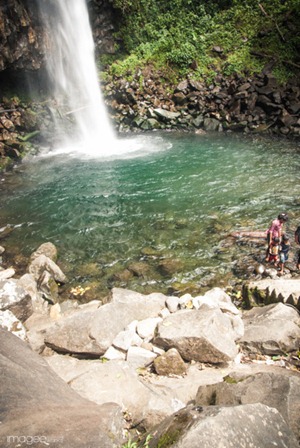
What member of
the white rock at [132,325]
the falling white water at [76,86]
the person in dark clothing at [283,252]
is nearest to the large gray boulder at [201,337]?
the white rock at [132,325]

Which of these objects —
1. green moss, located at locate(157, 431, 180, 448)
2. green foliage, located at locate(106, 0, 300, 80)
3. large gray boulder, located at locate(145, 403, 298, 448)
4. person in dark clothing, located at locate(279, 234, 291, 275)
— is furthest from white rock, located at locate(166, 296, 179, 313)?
green foliage, located at locate(106, 0, 300, 80)

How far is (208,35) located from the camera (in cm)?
2756

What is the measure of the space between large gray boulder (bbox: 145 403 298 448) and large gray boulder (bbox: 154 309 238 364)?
2.28 meters

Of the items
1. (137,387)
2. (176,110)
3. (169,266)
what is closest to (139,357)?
(137,387)

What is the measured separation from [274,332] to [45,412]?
13.5 ft

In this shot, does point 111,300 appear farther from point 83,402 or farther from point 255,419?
point 255,419

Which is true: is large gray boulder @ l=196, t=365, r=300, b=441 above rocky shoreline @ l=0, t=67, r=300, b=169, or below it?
below

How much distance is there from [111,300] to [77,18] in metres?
29.9

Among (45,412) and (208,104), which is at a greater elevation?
(208,104)

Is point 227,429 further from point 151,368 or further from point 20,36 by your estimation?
point 20,36

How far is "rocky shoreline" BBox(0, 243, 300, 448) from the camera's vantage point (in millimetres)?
2676

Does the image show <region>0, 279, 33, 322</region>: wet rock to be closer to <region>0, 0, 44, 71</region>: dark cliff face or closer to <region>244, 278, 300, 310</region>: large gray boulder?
<region>244, 278, 300, 310</region>: large gray boulder

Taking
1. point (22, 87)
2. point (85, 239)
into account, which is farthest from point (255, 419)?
point (22, 87)

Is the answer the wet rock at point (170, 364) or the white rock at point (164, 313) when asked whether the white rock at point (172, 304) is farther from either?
the wet rock at point (170, 364)
